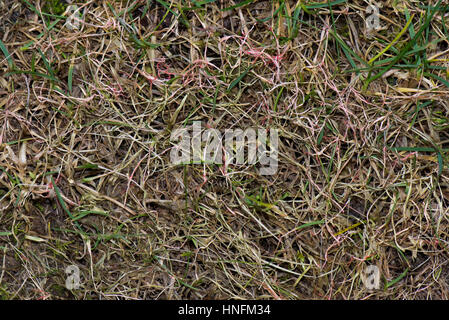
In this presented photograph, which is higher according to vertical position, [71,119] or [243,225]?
[71,119]

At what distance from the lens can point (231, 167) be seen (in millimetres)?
1476

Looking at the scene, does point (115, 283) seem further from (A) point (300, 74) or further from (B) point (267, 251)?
(A) point (300, 74)

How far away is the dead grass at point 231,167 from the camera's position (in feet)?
4.82

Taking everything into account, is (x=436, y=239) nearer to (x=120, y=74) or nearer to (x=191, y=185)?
(x=191, y=185)

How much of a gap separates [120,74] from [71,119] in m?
0.21

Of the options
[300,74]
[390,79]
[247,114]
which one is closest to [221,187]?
[247,114]

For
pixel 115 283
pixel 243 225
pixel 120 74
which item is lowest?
pixel 115 283

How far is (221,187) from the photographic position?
1.48 m

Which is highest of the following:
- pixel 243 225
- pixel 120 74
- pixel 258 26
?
pixel 258 26

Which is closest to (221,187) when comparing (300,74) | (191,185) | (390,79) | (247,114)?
(191,185)

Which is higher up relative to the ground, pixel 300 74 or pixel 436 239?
pixel 300 74

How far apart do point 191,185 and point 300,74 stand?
1.59 feet

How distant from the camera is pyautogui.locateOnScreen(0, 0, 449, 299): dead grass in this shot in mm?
1470

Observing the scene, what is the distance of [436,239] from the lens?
4.82ft
